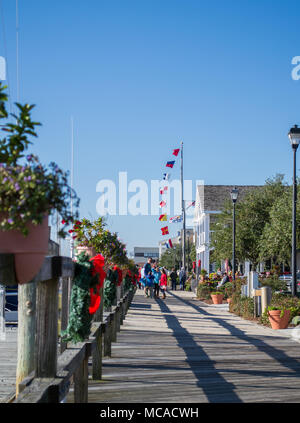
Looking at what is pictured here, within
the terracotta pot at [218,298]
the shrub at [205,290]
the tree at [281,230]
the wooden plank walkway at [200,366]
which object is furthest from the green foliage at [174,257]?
the wooden plank walkway at [200,366]

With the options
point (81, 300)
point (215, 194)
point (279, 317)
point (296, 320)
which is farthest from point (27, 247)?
point (215, 194)

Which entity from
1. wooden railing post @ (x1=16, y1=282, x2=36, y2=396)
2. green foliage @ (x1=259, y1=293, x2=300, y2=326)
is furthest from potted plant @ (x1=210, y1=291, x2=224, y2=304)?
wooden railing post @ (x1=16, y1=282, x2=36, y2=396)

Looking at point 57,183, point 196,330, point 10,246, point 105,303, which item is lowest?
point 196,330

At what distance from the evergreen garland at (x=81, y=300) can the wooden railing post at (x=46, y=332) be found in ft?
3.96

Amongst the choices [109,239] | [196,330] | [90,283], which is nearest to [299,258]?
[196,330]

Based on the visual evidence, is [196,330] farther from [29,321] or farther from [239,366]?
[29,321]

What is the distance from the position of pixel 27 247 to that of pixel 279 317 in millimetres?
11400

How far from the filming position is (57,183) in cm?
309

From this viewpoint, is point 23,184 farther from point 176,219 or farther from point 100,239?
point 176,219

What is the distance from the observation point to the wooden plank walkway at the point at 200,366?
6270 millimetres

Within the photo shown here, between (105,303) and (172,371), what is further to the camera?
(105,303)

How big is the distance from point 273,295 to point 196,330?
11.8 ft

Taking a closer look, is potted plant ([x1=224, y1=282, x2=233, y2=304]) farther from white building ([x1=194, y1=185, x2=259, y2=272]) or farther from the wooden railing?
white building ([x1=194, y1=185, x2=259, y2=272])

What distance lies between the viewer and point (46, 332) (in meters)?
4.02
